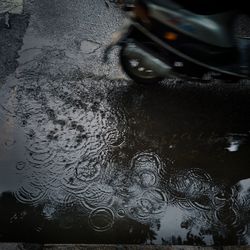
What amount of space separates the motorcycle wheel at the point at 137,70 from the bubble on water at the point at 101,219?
1.94 metres

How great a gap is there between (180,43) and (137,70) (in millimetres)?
752

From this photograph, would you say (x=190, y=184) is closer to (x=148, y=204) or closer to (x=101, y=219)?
(x=148, y=204)

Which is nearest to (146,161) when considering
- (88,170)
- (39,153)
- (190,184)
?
(190,184)

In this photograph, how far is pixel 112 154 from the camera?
4.43 meters

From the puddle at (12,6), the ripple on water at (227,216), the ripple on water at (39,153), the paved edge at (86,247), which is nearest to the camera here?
the paved edge at (86,247)

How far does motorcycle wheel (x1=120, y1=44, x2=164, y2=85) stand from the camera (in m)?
5.13

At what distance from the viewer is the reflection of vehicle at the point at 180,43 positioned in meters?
A: 4.52

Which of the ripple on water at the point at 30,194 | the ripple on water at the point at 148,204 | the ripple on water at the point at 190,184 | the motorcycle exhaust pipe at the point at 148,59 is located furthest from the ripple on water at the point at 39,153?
the motorcycle exhaust pipe at the point at 148,59

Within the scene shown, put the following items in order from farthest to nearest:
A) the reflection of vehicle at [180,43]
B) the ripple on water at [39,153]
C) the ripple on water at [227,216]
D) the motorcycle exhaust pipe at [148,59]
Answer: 1. the motorcycle exhaust pipe at [148,59]
2. the reflection of vehicle at [180,43]
3. the ripple on water at [39,153]
4. the ripple on water at [227,216]

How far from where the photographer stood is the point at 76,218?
→ 3.85 m

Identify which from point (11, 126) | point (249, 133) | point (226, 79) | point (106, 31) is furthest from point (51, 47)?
point (249, 133)

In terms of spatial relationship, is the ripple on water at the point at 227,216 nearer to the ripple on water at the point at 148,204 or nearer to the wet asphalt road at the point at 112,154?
the wet asphalt road at the point at 112,154

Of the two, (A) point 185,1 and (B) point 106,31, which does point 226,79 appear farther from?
(B) point 106,31

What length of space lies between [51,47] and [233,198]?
3.27 metres
